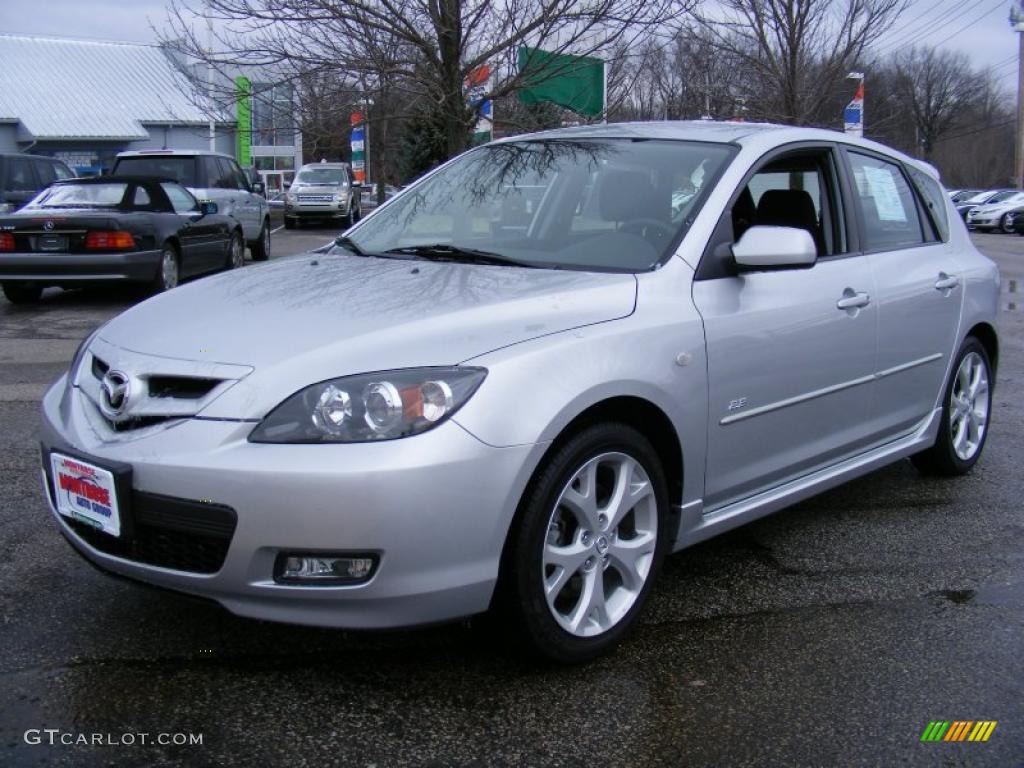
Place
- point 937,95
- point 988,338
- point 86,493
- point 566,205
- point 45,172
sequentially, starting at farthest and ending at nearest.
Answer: point 937,95 < point 45,172 < point 988,338 < point 566,205 < point 86,493

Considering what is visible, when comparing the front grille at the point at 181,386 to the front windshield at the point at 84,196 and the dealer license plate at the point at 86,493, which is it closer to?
the dealer license plate at the point at 86,493

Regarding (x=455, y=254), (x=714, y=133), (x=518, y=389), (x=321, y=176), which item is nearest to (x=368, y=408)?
(x=518, y=389)

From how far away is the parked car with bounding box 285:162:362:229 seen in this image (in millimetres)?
28938

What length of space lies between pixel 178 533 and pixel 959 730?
2.14 metres

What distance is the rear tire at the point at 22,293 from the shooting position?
468 inches

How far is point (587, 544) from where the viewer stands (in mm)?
3164

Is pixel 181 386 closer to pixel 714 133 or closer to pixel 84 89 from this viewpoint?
pixel 714 133

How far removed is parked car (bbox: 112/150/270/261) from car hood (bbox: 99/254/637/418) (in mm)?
12036

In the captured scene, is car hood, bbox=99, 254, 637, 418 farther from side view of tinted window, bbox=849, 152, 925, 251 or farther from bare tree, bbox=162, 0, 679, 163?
bare tree, bbox=162, 0, 679, 163

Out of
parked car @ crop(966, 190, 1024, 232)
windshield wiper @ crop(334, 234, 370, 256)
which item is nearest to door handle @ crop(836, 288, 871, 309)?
windshield wiper @ crop(334, 234, 370, 256)

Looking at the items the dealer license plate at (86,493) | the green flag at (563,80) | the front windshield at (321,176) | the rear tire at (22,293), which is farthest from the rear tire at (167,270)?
the front windshield at (321,176)

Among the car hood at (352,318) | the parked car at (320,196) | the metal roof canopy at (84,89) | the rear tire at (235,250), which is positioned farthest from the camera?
the metal roof canopy at (84,89)

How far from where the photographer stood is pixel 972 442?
5.40 meters

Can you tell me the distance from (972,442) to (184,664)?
399 cm
